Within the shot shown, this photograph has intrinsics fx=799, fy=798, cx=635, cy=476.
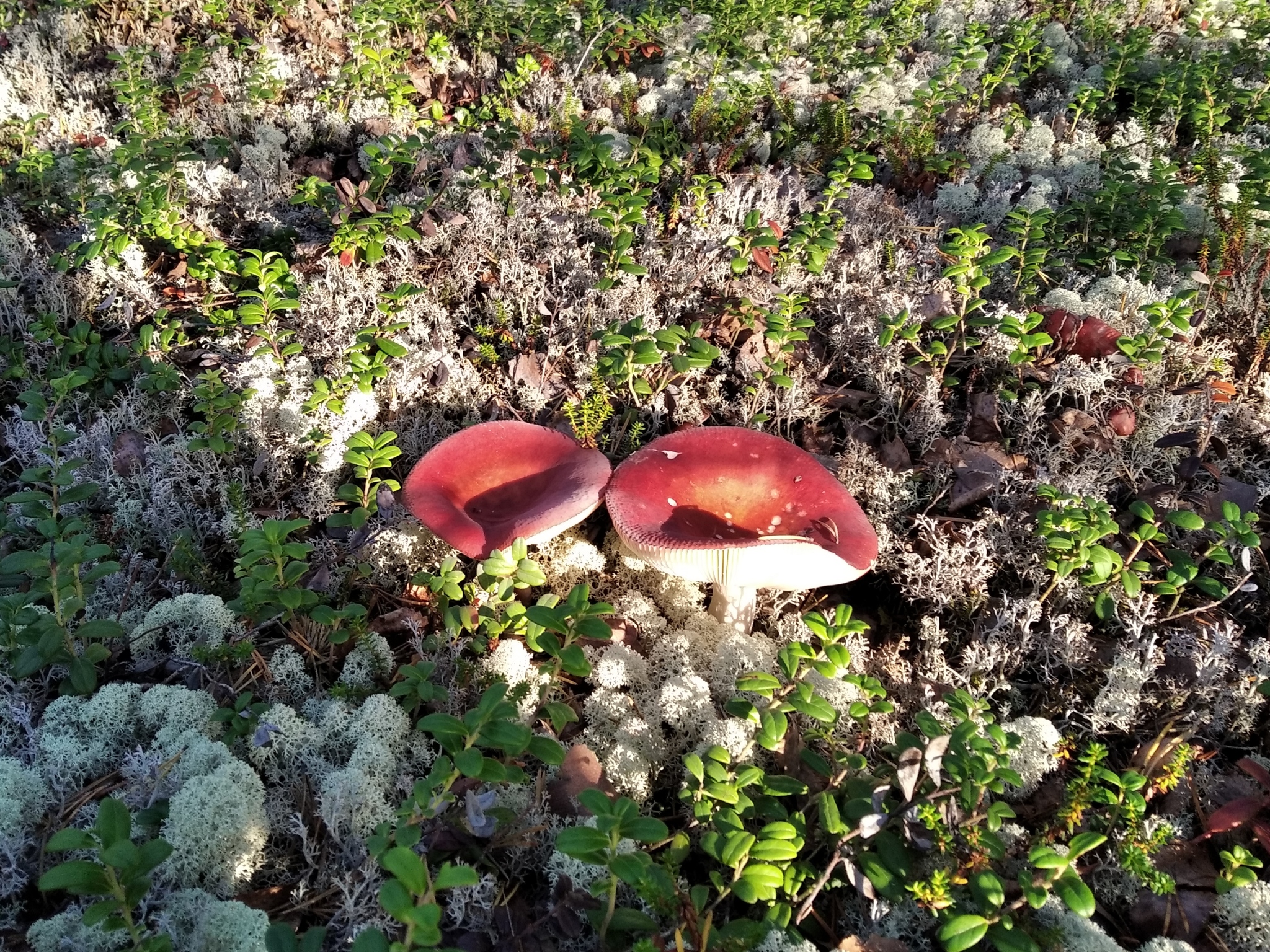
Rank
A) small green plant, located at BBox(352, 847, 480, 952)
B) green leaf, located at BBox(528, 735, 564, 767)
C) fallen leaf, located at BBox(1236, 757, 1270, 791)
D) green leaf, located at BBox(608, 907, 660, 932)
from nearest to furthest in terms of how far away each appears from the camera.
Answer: small green plant, located at BBox(352, 847, 480, 952) → green leaf, located at BBox(608, 907, 660, 932) → green leaf, located at BBox(528, 735, 564, 767) → fallen leaf, located at BBox(1236, 757, 1270, 791)

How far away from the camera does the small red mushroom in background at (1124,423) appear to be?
3.74 m

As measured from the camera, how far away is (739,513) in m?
3.16

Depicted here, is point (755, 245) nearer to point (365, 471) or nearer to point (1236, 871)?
point (365, 471)

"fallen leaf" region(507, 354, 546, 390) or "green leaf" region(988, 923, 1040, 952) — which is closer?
"green leaf" region(988, 923, 1040, 952)

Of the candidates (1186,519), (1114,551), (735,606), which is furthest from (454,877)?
(1186,519)

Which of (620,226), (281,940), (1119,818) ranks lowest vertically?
(1119,818)

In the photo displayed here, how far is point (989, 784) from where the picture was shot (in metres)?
2.19

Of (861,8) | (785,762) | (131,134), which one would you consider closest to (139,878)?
(785,762)

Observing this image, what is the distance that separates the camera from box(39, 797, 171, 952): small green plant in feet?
6.00

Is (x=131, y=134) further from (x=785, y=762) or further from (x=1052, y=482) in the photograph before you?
(x=1052, y=482)

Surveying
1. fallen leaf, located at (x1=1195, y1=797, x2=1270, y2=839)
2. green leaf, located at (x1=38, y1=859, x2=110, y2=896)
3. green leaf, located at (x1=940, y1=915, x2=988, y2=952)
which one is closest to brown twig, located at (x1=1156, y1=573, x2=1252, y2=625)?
fallen leaf, located at (x1=1195, y1=797, x2=1270, y2=839)

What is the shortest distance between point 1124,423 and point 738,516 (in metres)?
2.01

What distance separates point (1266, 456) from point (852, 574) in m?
2.27

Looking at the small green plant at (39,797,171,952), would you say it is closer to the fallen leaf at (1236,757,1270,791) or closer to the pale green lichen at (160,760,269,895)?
the pale green lichen at (160,760,269,895)
